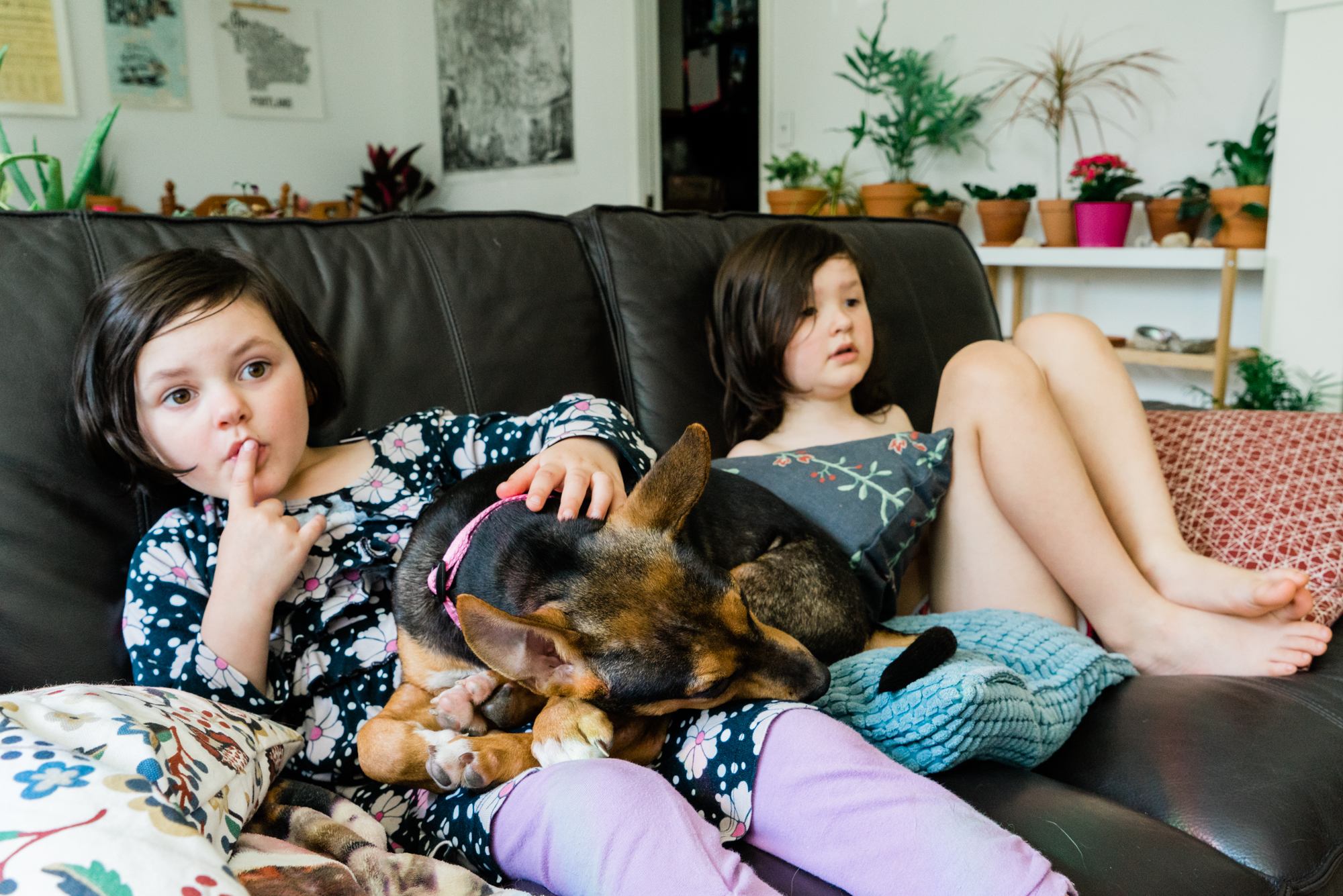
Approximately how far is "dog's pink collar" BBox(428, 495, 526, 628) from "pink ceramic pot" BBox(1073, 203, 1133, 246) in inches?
137

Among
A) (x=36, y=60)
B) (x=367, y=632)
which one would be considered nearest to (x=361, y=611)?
(x=367, y=632)

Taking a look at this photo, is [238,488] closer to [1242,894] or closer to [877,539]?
[877,539]

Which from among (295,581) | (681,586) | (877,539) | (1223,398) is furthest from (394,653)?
(1223,398)

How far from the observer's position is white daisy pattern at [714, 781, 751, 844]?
1104mm

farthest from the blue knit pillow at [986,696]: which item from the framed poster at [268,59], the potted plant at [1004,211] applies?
the framed poster at [268,59]

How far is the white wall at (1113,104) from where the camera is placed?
3.72 meters

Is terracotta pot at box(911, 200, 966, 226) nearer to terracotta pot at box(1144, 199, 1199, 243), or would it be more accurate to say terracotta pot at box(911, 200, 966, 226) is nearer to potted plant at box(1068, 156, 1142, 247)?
potted plant at box(1068, 156, 1142, 247)

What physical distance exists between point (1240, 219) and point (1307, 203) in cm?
26

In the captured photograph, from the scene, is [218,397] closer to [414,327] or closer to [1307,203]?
[414,327]

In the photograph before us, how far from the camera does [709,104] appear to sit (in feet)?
21.7

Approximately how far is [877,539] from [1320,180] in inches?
106

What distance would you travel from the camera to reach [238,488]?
51.7 inches

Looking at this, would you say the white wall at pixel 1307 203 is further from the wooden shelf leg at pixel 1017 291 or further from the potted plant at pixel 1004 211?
the wooden shelf leg at pixel 1017 291

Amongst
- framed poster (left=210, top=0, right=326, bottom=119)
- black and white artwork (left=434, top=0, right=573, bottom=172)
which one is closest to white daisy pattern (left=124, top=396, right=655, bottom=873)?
black and white artwork (left=434, top=0, right=573, bottom=172)
